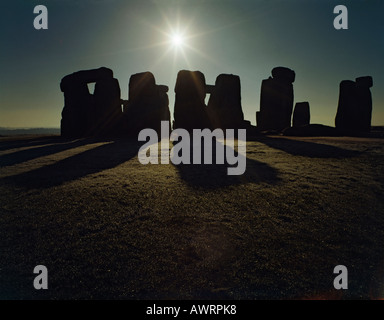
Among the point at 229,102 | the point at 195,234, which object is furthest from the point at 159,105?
the point at 195,234

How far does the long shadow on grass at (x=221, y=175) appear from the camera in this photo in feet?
15.4

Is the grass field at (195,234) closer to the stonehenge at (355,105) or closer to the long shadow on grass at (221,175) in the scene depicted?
the long shadow on grass at (221,175)

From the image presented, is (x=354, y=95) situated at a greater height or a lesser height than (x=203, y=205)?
greater

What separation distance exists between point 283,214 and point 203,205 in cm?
122

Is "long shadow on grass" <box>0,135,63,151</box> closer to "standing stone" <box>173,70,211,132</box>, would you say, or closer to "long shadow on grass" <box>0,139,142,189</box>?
"long shadow on grass" <box>0,139,142,189</box>

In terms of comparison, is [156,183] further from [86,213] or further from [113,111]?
[113,111]

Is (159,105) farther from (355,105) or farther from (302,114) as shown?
(302,114)

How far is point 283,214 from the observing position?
3.39 metres

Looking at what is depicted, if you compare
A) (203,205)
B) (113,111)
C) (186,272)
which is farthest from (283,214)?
(113,111)

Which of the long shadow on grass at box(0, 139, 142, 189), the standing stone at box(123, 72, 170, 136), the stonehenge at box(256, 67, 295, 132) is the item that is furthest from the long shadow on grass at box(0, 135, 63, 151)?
the stonehenge at box(256, 67, 295, 132)

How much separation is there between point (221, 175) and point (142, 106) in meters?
14.4

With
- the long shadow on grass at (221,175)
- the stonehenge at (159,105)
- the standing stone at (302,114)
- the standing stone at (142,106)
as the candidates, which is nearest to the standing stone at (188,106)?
the stonehenge at (159,105)

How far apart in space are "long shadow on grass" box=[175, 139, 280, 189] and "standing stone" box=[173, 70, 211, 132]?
40.0 ft

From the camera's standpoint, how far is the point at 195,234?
2.92 metres
